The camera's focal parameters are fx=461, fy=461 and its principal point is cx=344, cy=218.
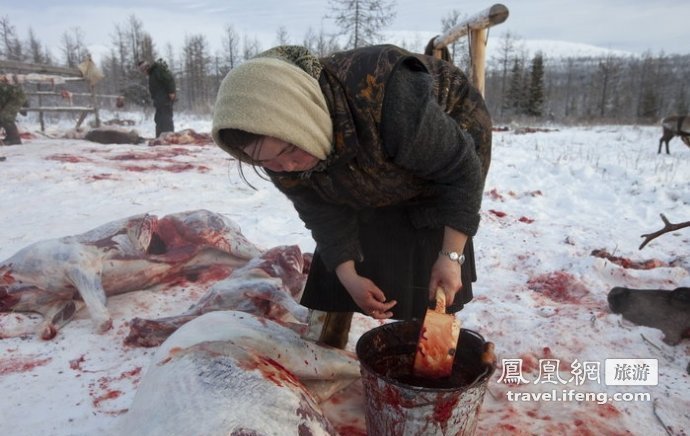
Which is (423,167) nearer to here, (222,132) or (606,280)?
(222,132)

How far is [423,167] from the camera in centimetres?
148

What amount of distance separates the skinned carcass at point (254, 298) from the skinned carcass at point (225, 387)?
0.68 m

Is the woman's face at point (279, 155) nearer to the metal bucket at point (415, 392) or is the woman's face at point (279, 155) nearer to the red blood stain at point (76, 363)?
the metal bucket at point (415, 392)

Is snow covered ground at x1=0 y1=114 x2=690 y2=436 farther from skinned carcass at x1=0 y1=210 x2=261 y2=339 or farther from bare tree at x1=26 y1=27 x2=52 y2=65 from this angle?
bare tree at x1=26 y1=27 x2=52 y2=65

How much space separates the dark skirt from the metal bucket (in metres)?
0.24

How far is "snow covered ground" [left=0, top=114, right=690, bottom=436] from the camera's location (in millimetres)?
1877

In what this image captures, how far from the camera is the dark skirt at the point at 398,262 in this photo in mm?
1917

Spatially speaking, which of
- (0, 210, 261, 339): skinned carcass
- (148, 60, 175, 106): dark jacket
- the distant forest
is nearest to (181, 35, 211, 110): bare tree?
the distant forest

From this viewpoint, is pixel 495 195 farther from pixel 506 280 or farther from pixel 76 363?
pixel 76 363

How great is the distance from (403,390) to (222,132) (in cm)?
91

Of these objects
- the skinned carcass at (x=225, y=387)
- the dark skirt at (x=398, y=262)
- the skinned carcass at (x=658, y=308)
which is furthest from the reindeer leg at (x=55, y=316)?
the skinned carcass at (x=658, y=308)

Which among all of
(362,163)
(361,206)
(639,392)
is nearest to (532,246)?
(639,392)

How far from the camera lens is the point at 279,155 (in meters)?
1.37

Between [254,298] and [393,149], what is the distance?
139 cm
